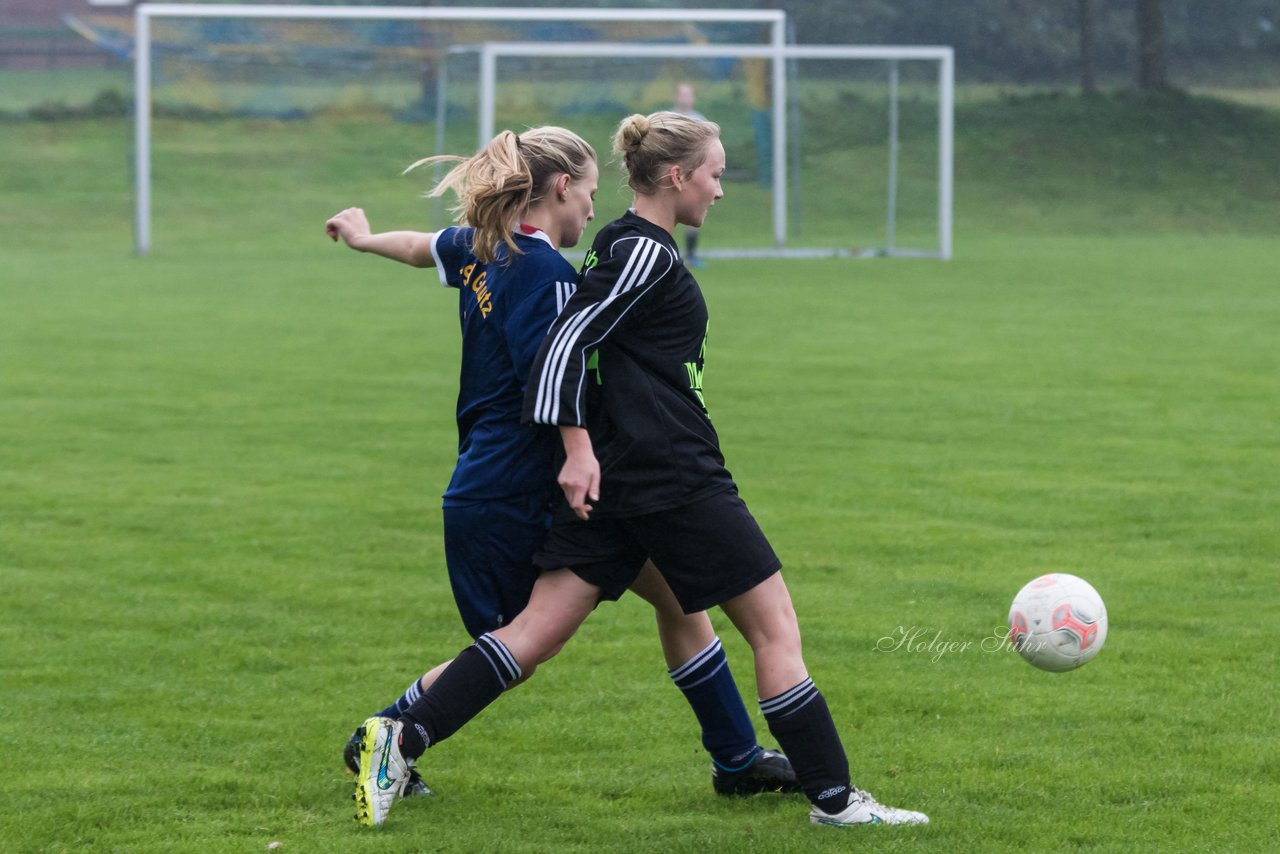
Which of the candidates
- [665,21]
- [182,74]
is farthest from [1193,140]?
[182,74]

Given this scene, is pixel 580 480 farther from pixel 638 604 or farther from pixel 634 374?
pixel 638 604

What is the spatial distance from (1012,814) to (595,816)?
93 centimetres

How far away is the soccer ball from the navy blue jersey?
1345 millimetres

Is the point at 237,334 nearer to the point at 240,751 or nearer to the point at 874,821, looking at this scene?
the point at 240,751

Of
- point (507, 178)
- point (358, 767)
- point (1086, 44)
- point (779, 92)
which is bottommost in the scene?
point (358, 767)

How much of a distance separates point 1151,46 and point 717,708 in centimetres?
3742

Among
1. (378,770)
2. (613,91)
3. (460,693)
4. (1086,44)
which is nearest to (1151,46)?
(1086,44)

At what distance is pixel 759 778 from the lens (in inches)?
161

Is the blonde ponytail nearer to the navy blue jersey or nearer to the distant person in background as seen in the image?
the navy blue jersey

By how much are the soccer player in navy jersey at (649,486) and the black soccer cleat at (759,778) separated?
234mm

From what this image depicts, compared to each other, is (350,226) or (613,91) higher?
(613,91)

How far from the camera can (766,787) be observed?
162 inches

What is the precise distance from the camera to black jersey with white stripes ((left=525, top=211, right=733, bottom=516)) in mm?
3646

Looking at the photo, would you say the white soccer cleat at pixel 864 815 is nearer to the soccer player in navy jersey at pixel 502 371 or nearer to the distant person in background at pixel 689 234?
the soccer player in navy jersey at pixel 502 371
